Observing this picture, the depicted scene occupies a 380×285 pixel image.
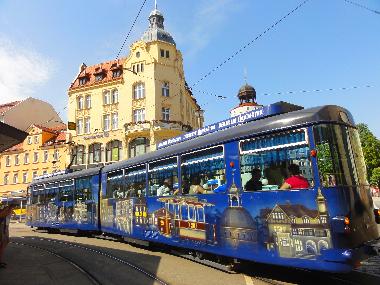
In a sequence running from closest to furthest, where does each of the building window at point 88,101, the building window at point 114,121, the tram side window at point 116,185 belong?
the tram side window at point 116,185, the building window at point 114,121, the building window at point 88,101

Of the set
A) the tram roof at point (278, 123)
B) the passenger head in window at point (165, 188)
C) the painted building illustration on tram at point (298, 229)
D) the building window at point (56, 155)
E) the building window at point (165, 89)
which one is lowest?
the painted building illustration on tram at point (298, 229)

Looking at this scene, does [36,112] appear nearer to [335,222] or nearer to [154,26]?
[154,26]

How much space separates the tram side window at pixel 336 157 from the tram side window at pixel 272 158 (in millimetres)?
222

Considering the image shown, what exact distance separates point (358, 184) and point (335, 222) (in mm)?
1090

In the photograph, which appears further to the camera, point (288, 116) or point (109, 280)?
point (109, 280)

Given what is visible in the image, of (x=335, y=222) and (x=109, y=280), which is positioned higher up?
(x=335, y=222)

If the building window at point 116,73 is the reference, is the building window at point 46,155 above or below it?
below

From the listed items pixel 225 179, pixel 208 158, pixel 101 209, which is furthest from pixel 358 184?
pixel 101 209

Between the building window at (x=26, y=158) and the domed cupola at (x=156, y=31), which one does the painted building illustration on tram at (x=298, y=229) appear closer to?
the domed cupola at (x=156, y=31)

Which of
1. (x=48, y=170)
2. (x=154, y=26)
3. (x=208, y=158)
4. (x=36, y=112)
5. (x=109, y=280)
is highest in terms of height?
(x=154, y=26)

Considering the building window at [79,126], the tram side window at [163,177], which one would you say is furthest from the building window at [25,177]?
the tram side window at [163,177]

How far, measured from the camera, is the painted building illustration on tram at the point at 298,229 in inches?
239

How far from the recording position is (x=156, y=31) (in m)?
40.8

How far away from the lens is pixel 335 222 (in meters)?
5.98
